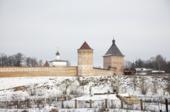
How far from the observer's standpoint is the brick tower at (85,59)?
58250 mm

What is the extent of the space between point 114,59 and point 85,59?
8.32m

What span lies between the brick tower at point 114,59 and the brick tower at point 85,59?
20.4 feet

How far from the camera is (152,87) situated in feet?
158

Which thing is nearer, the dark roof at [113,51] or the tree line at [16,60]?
the dark roof at [113,51]

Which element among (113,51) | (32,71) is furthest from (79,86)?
(113,51)

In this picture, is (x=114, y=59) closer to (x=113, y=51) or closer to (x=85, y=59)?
(x=113, y=51)

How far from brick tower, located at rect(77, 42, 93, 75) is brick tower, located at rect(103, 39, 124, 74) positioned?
20.4 ft

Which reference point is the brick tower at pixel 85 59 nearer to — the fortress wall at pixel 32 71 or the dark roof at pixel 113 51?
the fortress wall at pixel 32 71

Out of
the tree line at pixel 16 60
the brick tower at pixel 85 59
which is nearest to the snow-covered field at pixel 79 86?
the brick tower at pixel 85 59

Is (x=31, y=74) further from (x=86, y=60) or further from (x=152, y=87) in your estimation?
(x=152, y=87)

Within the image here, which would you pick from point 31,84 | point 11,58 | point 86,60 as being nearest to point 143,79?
point 86,60

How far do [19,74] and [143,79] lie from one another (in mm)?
17794

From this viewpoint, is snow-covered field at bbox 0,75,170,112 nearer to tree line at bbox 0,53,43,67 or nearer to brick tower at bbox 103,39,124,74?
brick tower at bbox 103,39,124,74

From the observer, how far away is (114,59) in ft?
216
